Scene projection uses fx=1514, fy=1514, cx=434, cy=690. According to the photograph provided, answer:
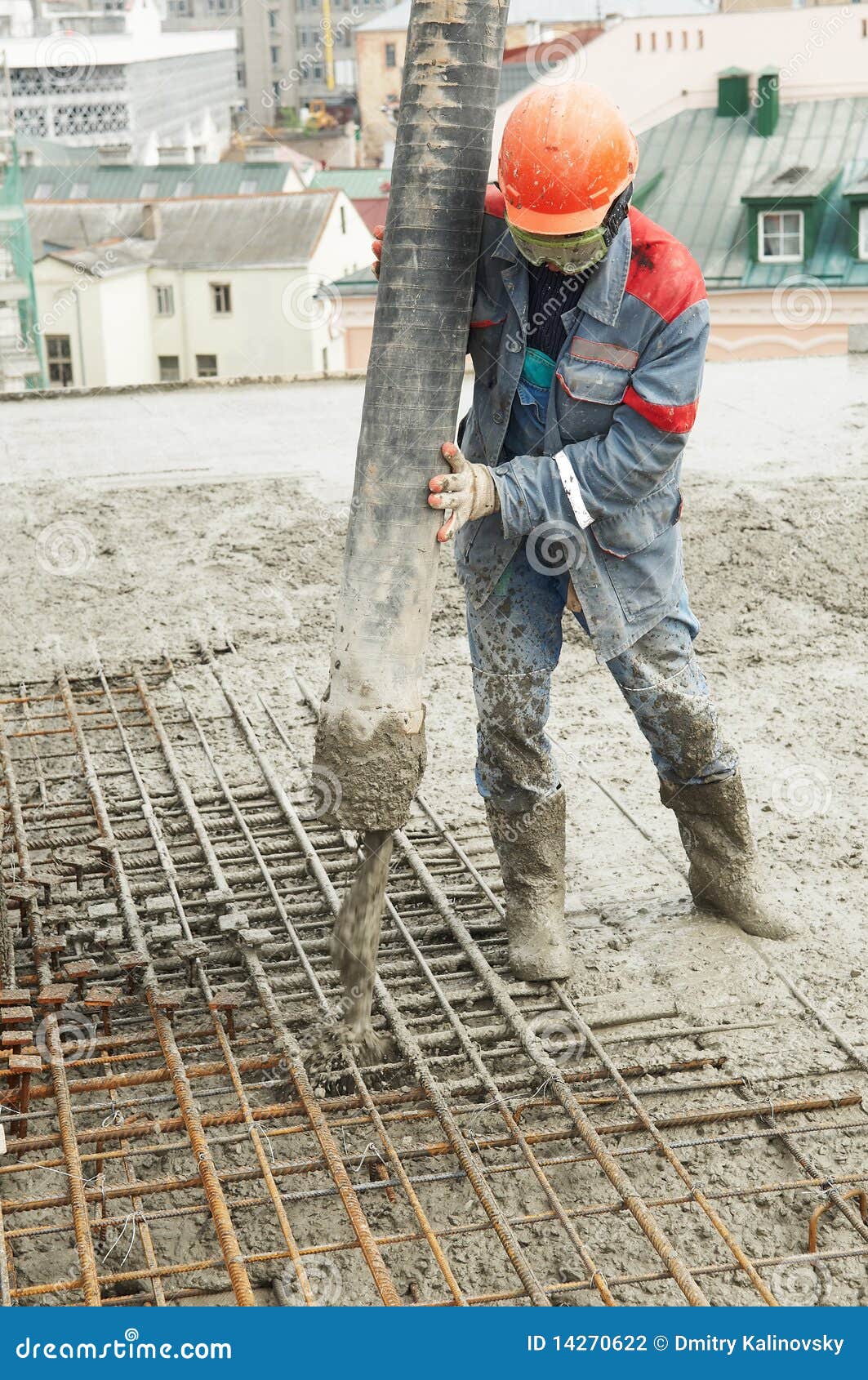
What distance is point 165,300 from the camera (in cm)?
3900

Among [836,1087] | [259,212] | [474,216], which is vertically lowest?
[259,212]

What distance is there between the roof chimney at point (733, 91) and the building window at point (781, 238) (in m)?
2.39

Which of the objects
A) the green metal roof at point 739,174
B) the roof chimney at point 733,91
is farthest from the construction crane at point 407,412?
the roof chimney at point 733,91

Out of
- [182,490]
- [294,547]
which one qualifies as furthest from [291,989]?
[182,490]

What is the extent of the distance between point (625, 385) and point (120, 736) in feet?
8.69

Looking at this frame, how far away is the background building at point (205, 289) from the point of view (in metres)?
36.7

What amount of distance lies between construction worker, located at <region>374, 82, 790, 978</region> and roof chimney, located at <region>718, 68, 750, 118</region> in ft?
72.6

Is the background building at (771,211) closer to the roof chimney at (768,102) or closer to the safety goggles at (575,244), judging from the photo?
the roof chimney at (768,102)

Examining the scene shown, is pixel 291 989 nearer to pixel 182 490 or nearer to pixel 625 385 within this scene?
pixel 625 385

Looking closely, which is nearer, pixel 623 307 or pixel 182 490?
pixel 623 307

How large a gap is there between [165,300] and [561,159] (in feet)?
124

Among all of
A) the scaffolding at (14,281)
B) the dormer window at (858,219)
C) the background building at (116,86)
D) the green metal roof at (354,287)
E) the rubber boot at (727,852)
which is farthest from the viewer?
the background building at (116,86)

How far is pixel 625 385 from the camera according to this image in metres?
3.28

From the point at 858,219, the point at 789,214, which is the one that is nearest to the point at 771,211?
the point at 789,214
